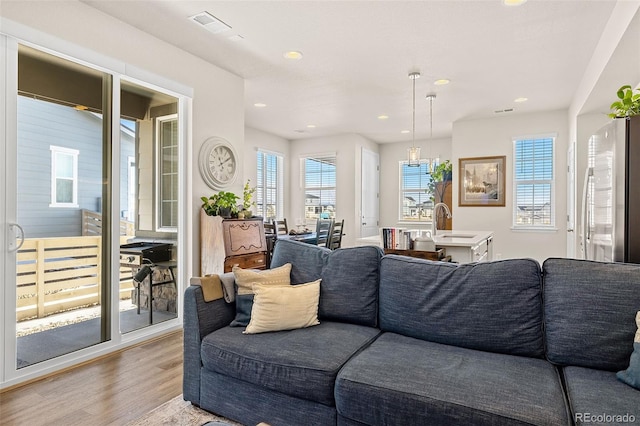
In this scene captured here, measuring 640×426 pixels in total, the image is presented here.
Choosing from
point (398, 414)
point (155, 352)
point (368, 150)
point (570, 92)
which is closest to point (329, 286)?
point (398, 414)

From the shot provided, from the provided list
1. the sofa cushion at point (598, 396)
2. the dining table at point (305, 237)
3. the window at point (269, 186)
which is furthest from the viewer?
the window at point (269, 186)

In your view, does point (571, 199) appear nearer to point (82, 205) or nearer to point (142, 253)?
point (142, 253)

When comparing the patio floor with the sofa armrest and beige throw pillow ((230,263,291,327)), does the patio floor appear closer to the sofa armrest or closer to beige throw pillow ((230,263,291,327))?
the sofa armrest

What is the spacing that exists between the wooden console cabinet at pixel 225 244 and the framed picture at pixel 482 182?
415 cm

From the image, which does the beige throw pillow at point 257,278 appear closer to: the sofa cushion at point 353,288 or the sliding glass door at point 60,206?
the sofa cushion at point 353,288

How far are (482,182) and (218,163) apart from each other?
4517 millimetres

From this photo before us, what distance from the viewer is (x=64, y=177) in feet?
9.18

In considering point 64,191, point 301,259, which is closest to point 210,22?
point 64,191

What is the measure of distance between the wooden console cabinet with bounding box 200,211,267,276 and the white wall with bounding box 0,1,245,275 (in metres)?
0.11

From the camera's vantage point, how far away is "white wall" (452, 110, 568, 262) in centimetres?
578

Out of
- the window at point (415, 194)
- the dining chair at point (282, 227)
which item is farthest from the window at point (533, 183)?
the dining chair at point (282, 227)

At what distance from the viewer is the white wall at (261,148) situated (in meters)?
6.78

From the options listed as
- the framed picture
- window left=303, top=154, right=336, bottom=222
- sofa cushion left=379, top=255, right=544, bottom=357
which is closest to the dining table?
window left=303, top=154, right=336, bottom=222

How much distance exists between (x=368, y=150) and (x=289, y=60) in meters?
4.39
